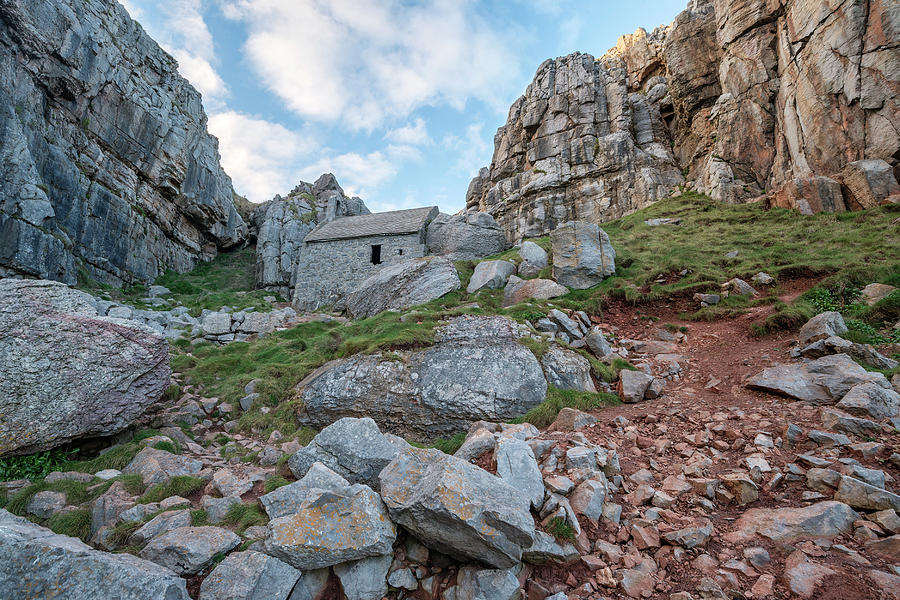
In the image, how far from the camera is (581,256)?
52.4 feet

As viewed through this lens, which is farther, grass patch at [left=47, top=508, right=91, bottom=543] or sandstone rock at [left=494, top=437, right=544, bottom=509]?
grass patch at [left=47, top=508, right=91, bottom=543]

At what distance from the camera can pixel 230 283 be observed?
34.3m

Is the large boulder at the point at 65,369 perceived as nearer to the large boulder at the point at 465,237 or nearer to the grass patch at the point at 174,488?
the grass patch at the point at 174,488

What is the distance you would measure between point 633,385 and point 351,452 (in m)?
6.55

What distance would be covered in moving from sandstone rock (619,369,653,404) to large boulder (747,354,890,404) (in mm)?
1950

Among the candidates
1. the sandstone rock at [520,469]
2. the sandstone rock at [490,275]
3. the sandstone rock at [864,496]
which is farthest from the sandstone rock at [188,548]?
the sandstone rock at [490,275]

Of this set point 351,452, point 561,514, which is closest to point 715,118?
point 561,514

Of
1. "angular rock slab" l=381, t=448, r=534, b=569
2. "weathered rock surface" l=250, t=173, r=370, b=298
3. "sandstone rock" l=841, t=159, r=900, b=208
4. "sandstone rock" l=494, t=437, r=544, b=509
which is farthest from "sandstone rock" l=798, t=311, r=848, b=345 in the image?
"weathered rock surface" l=250, t=173, r=370, b=298

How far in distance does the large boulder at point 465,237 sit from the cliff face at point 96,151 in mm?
22780

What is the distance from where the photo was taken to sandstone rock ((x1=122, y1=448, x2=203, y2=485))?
6.13m

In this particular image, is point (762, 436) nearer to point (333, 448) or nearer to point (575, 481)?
point (575, 481)

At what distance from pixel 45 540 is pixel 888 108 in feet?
116

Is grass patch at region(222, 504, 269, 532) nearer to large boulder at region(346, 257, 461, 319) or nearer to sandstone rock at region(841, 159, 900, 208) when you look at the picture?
large boulder at region(346, 257, 461, 319)

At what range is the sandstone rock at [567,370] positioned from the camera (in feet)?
30.2
